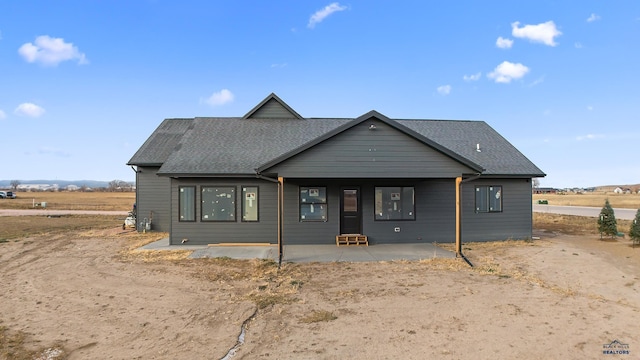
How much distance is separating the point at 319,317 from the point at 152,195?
47.1 ft

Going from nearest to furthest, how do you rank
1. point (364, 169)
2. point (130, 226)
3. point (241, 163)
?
point (364, 169) < point (241, 163) < point (130, 226)

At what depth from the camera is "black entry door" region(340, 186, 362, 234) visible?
14781mm

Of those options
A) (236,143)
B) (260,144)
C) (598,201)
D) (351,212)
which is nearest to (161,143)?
(236,143)

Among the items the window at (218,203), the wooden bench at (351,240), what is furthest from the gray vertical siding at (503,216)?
the window at (218,203)

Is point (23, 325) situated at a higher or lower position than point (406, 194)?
lower

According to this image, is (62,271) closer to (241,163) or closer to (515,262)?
(241,163)

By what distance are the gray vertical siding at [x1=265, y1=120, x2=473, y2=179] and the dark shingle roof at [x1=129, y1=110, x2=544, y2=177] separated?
215 cm

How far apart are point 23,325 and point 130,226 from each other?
14.6m

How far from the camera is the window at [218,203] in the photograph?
14633 mm

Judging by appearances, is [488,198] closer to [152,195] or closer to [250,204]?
[250,204]

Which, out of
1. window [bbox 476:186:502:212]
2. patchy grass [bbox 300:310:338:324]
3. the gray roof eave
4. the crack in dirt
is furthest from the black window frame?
the crack in dirt

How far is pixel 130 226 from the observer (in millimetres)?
19984

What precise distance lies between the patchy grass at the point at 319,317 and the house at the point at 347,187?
576 cm

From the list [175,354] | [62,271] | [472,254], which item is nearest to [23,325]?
[175,354]
